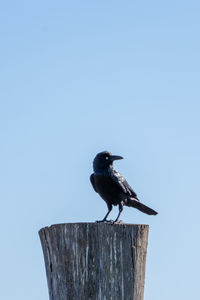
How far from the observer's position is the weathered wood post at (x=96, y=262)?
4.41 metres

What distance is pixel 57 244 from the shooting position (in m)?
4.58

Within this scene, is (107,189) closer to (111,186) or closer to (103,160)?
(111,186)

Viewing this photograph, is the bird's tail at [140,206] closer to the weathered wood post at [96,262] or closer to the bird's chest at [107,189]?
the bird's chest at [107,189]

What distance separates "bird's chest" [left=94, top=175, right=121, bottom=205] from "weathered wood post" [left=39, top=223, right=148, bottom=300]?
3.33 m

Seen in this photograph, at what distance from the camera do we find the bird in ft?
25.8

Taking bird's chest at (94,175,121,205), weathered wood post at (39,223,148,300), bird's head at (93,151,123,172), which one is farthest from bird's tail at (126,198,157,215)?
weathered wood post at (39,223,148,300)

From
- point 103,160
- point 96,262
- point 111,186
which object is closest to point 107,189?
point 111,186

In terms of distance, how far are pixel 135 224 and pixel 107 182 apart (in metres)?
3.31

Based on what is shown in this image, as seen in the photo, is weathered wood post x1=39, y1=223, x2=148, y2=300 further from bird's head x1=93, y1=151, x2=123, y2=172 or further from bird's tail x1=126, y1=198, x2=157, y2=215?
bird's tail x1=126, y1=198, x2=157, y2=215

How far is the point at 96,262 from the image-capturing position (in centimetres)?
446

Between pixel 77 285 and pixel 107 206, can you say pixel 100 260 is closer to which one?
pixel 77 285

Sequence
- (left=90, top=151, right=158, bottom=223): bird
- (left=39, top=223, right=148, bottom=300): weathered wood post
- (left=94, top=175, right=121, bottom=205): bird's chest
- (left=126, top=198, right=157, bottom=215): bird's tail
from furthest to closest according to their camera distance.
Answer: (left=126, top=198, right=157, bottom=215): bird's tail < (left=94, top=175, right=121, bottom=205): bird's chest < (left=90, top=151, right=158, bottom=223): bird < (left=39, top=223, right=148, bottom=300): weathered wood post

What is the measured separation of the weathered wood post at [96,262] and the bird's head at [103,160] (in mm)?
3117

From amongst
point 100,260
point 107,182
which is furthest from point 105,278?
point 107,182
